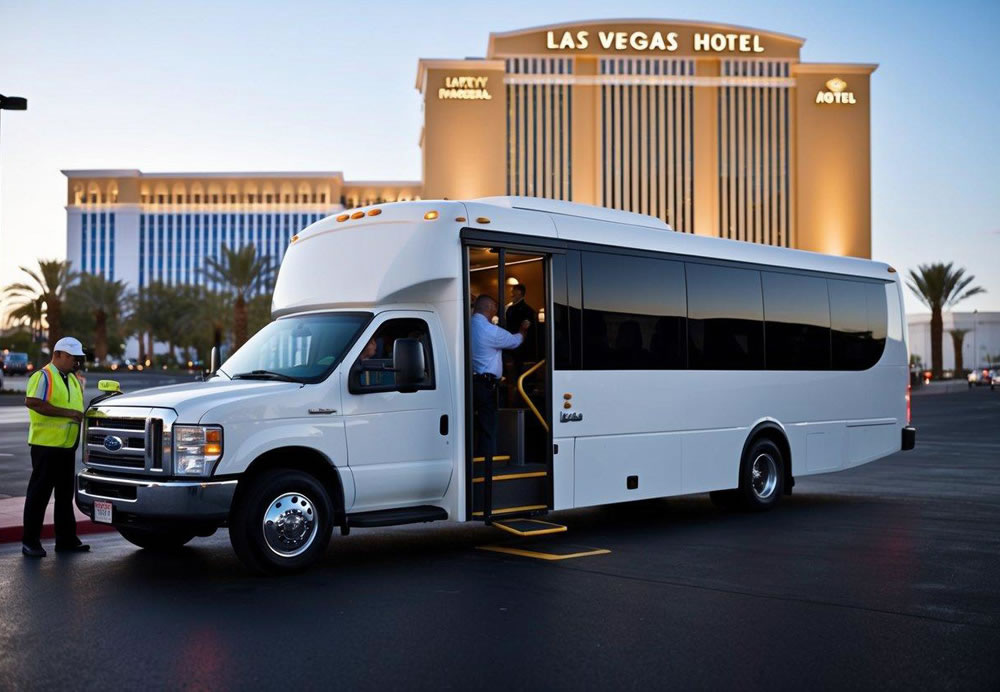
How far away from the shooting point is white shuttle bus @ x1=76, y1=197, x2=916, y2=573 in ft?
27.0

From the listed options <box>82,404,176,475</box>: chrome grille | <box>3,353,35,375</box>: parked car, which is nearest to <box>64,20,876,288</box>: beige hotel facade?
<box>3,353,35,375</box>: parked car

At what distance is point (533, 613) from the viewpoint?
714cm

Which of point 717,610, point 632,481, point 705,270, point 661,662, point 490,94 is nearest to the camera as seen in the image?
point 661,662

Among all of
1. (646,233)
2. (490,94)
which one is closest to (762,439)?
(646,233)

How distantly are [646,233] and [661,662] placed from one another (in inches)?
251

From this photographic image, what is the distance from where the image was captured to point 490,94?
92.8 metres

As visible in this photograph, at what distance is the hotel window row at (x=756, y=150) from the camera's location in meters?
97.6

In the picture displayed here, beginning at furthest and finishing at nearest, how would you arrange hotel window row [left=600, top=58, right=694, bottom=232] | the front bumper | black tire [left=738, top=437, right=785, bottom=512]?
hotel window row [left=600, top=58, right=694, bottom=232] → black tire [left=738, top=437, right=785, bottom=512] → the front bumper

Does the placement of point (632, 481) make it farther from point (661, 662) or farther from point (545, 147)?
point (545, 147)

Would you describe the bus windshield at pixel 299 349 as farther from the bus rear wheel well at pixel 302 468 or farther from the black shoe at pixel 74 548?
the black shoe at pixel 74 548

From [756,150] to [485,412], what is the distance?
312ft

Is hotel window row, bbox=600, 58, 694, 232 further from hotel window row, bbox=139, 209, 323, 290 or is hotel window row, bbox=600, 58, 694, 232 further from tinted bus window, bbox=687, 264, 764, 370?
tinted bus window, bbox=687, 264, 764, 370

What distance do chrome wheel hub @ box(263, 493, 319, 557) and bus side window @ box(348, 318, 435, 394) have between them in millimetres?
1015

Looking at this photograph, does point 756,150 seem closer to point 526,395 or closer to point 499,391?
point 499,391
